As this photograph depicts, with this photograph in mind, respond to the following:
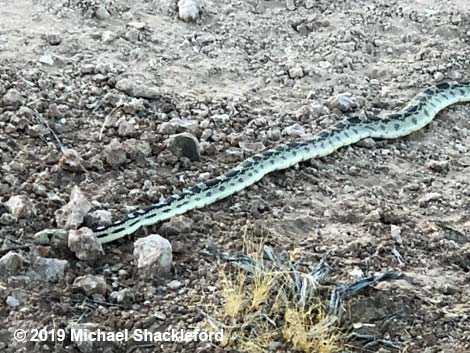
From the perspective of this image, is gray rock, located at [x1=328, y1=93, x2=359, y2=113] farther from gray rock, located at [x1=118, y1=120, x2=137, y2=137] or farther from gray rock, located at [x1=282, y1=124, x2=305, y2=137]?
gray rock, located at [x1=118, y1=120, x2=137, y2=137]

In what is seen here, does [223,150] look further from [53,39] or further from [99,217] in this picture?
[53,39]

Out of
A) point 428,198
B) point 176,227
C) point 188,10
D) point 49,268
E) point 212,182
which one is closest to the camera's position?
point 49,268

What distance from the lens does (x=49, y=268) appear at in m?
4.74

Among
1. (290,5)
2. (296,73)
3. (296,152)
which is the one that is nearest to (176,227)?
(296,152)

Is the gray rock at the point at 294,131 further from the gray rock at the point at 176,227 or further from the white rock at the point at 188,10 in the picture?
the white rock at the point at 188,10

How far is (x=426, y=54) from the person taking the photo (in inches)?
306

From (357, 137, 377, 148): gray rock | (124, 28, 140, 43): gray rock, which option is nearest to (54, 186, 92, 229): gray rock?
(357, 137, 377, 148): gray rock

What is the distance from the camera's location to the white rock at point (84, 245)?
487cm

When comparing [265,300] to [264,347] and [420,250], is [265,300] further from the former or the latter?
Answer: [420,250]

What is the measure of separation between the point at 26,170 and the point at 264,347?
6.73ft

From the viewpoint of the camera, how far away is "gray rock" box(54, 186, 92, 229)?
5.11m

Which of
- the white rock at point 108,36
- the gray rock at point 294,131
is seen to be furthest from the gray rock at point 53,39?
the gray rock at point 294,131

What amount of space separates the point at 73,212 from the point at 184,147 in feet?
3.54

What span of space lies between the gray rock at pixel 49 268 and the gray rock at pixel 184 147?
1.42 metres
